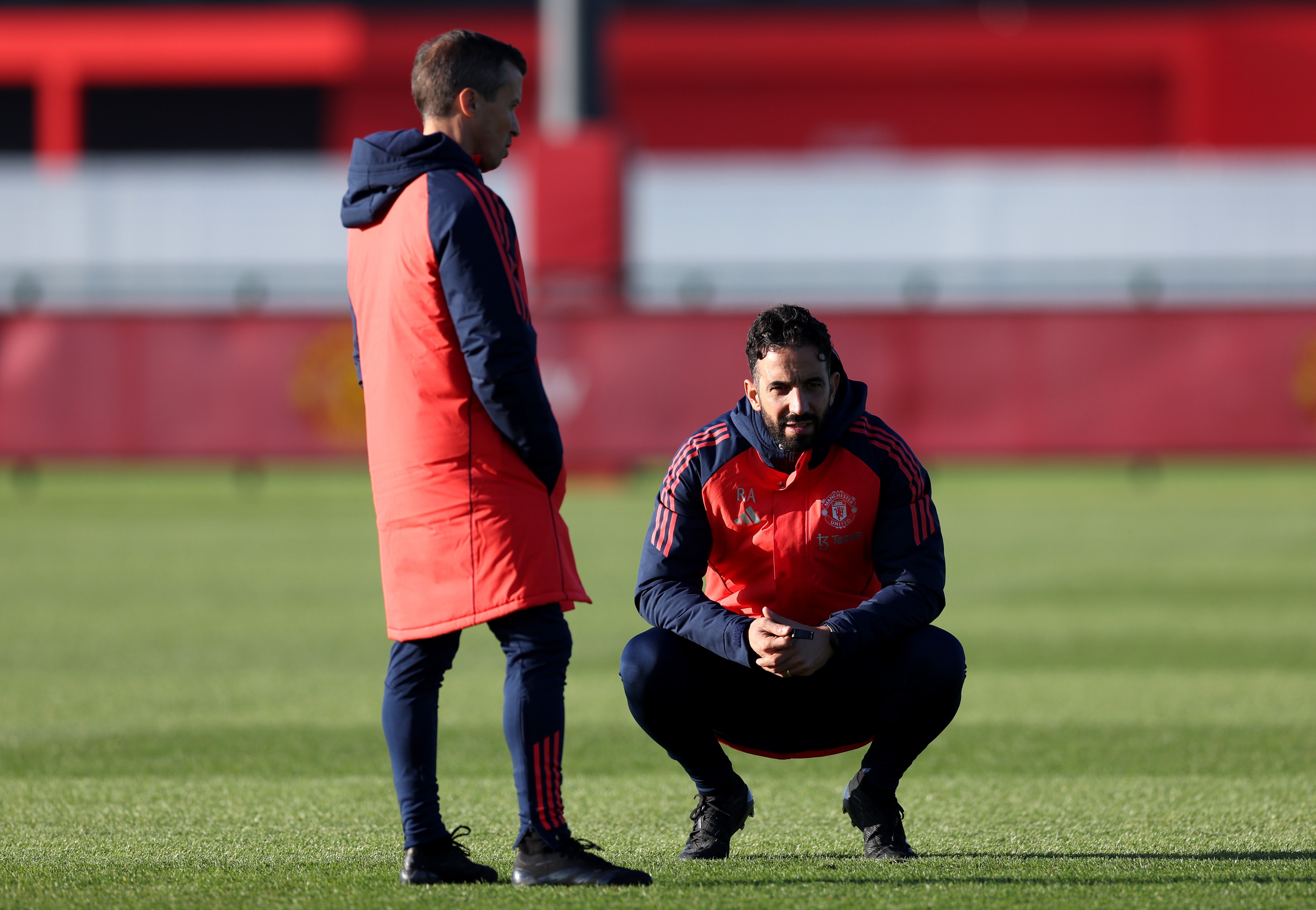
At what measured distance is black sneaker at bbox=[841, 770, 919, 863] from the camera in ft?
13.8

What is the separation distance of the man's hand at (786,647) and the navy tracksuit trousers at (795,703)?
0.14 m

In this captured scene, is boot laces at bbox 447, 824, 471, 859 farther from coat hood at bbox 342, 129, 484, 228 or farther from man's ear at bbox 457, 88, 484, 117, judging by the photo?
man's ear at bbox 457, 88, 484, 117

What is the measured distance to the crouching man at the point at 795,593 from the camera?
412 cm

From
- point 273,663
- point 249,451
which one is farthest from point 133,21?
point 273,663

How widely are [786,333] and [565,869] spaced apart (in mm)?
1369

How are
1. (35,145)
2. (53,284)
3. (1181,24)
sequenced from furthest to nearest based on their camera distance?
1. (35,145)
2. (1181,24)
3. (53,284)

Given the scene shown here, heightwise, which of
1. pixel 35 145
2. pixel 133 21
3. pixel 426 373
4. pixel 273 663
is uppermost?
pixel 133 21

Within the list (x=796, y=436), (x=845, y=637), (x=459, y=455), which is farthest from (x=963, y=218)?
(x=459, y=455)

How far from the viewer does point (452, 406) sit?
3785 mm

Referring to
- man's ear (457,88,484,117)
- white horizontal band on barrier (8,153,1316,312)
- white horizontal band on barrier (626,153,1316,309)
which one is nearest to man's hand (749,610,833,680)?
man's ear (457,88,484,117)

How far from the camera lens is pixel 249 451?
594 inches

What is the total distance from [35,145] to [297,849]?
27.9 meters

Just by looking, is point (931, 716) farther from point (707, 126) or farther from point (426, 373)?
point (707, 126)

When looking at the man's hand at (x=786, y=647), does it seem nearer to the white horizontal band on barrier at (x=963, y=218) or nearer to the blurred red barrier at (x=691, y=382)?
the blurred red barrier at (x=691, y=382)
